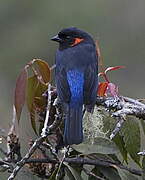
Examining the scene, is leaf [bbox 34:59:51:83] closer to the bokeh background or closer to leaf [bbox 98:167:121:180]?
leaf [bbox 98:167:121:180]

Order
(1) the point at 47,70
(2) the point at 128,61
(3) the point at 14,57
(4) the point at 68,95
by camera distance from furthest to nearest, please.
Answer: (3) the point at 14,57 < (2) the point at 128,61 < (4) the point at 68,95 < (1) the point at 47,70

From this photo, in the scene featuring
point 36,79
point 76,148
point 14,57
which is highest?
point 36,79

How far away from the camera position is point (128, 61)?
12.6 m

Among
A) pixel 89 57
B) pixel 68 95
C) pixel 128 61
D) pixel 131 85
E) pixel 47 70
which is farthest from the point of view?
pixel 128 61

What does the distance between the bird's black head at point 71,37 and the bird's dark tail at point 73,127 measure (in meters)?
0.61

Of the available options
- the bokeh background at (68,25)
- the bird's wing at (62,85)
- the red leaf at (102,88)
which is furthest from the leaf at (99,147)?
the bokeh background at (68,25)

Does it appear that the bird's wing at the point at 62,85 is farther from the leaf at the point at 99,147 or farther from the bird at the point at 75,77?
the leaf at the point at 99,147

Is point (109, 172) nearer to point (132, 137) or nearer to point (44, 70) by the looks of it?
point (132, 137)

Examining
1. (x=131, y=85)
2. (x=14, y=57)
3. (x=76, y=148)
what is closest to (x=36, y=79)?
(x=76, y=148)

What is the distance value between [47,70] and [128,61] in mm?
8936

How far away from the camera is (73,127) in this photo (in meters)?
3.73

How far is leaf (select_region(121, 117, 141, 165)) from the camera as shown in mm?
3654

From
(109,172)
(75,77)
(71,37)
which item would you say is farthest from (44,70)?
(71,37)

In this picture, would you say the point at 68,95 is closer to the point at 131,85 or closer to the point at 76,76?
the point at 76,76
